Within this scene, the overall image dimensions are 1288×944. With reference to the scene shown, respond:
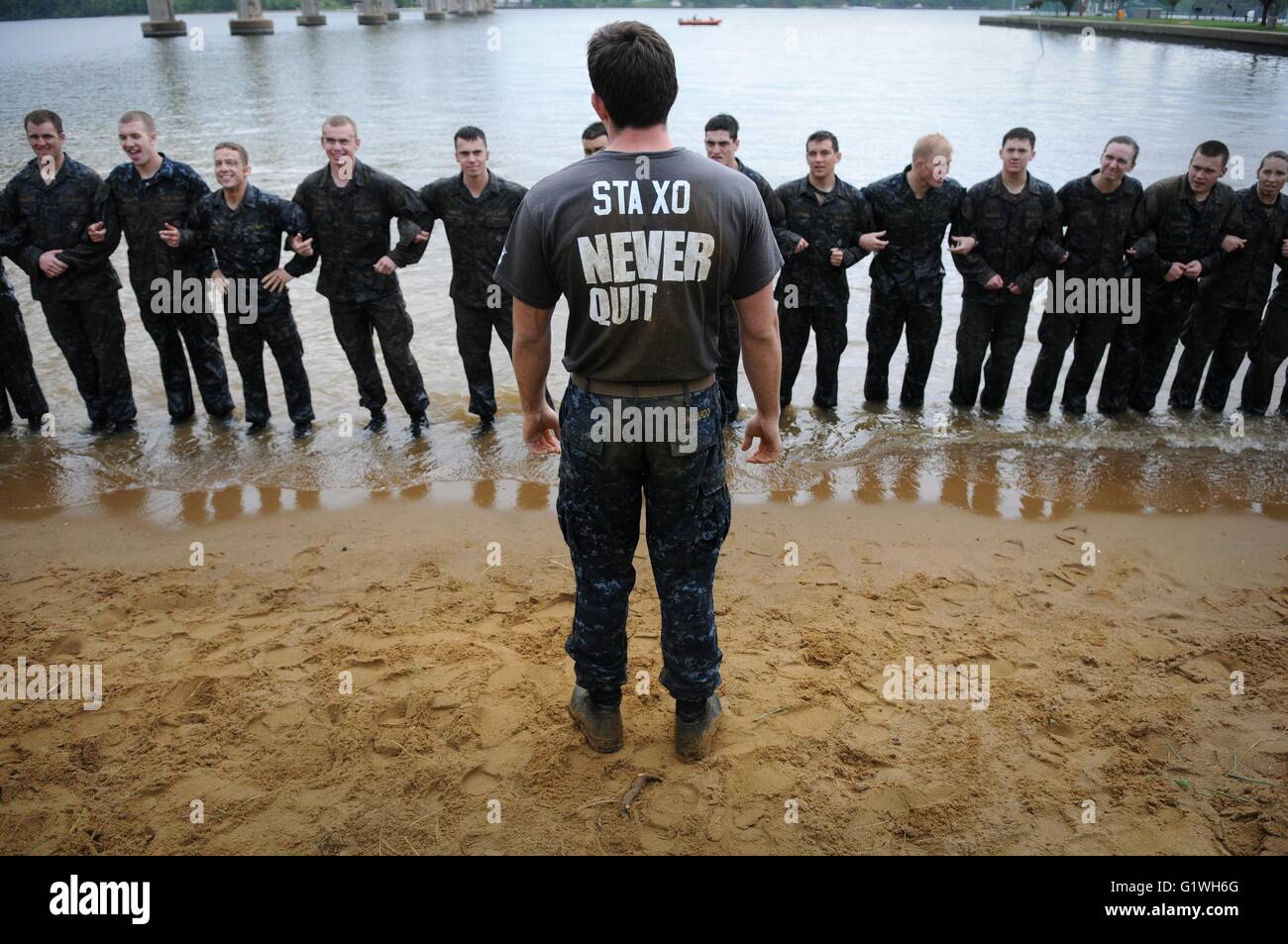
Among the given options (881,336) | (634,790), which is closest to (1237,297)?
(881,336)

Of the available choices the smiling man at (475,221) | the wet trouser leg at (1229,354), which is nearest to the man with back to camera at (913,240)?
the wet trouser leg at (1229,354)

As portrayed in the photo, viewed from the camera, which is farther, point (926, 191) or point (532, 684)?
point (926, 191)

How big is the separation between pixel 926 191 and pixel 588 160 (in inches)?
183

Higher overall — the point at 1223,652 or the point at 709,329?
the point at 709,329

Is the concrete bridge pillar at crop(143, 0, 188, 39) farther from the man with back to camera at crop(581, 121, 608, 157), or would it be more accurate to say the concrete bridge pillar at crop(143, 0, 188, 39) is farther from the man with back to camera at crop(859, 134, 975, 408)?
the man with back to camera at crop(859, 134, 975, 408)

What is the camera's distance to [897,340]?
7152 millimetres

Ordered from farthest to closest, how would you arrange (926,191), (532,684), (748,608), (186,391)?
(186,391), (926,191), (748,608), (532,684)

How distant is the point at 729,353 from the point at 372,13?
319 ft

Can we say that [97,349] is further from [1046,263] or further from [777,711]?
[1046,263]

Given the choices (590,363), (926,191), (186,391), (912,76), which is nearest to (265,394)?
(186,391)

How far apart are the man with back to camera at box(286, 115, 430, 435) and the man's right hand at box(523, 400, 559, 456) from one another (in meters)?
3.56

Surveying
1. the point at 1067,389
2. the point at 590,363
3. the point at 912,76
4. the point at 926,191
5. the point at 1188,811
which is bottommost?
the point at 1188,811

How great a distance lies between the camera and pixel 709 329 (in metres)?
3.05

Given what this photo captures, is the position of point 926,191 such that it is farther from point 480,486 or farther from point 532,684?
point 532,684
